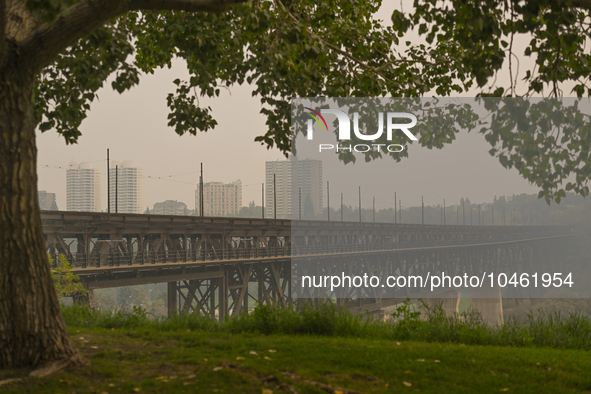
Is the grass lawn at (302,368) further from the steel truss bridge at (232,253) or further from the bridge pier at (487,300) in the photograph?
the bridge pier at (487,300)

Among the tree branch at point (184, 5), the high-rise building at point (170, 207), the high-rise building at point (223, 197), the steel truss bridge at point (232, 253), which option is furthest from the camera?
the high-rise building at point (170, 207)

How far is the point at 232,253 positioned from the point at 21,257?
2392cm

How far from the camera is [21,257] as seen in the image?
4496 mm

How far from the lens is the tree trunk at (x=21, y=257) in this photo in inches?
176

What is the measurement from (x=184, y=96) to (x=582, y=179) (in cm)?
704

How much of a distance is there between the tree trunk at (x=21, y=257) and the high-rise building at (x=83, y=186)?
272 feet

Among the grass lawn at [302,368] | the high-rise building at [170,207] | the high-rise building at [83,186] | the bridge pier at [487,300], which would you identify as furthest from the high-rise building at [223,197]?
the grass lawn at [302,368]

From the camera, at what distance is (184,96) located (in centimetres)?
952

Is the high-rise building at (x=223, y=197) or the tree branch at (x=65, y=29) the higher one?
the high-rise building at (x=223, y=197)

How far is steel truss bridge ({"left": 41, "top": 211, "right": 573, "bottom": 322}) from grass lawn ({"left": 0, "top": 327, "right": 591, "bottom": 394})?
2.18 m

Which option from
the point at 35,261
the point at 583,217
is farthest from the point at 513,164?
the point at 583,217

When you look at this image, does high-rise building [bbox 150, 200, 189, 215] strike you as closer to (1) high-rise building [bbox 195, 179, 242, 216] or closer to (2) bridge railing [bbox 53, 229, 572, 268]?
(1) high-rise building [bbox 195, 179, 242, 216]

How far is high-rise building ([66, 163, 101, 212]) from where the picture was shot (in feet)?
275

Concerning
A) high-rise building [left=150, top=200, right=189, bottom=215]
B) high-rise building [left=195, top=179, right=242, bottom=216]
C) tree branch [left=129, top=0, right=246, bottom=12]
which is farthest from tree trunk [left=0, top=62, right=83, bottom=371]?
high-rise building [left=150, top=200, right=189, bottom=215]
